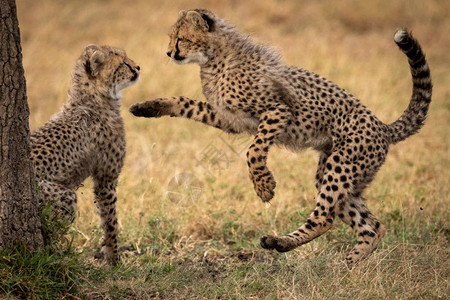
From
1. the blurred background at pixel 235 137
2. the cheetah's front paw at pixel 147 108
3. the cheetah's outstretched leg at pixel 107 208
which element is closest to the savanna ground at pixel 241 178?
the blurred background at pixel 235 137

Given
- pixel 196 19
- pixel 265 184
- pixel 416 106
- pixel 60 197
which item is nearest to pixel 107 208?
pixel 60 197

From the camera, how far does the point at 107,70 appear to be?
4.21m

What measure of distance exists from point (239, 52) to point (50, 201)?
1.46 metres

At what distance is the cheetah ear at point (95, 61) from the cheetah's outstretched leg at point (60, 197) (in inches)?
37.1

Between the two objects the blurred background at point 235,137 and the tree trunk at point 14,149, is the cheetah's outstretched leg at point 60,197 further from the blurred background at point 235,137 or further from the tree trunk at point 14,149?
the blurred background at point 235,137

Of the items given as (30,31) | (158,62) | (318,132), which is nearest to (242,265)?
(318,132)

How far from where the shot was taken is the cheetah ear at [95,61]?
4.11m

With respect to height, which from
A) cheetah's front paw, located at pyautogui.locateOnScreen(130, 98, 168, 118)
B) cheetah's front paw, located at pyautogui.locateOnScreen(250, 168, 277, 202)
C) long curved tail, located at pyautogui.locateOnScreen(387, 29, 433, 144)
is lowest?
cheetah's front paw, located at pyautogui.locateOnScreen(250, 168, 277, 202)

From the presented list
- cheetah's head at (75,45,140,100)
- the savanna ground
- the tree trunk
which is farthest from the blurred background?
the tree trunk

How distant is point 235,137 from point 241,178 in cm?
152

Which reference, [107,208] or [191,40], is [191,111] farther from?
[107,208]

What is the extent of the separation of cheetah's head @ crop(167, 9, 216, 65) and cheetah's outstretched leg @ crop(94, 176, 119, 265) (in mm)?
908

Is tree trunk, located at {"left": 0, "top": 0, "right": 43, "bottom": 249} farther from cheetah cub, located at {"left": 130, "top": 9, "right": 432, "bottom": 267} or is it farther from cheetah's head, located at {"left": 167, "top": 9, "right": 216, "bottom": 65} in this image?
cheetah's head, located at {"left": 167, "top": 9, "right": 216, "bottom": 65}

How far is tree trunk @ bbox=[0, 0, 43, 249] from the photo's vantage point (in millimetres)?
2969
